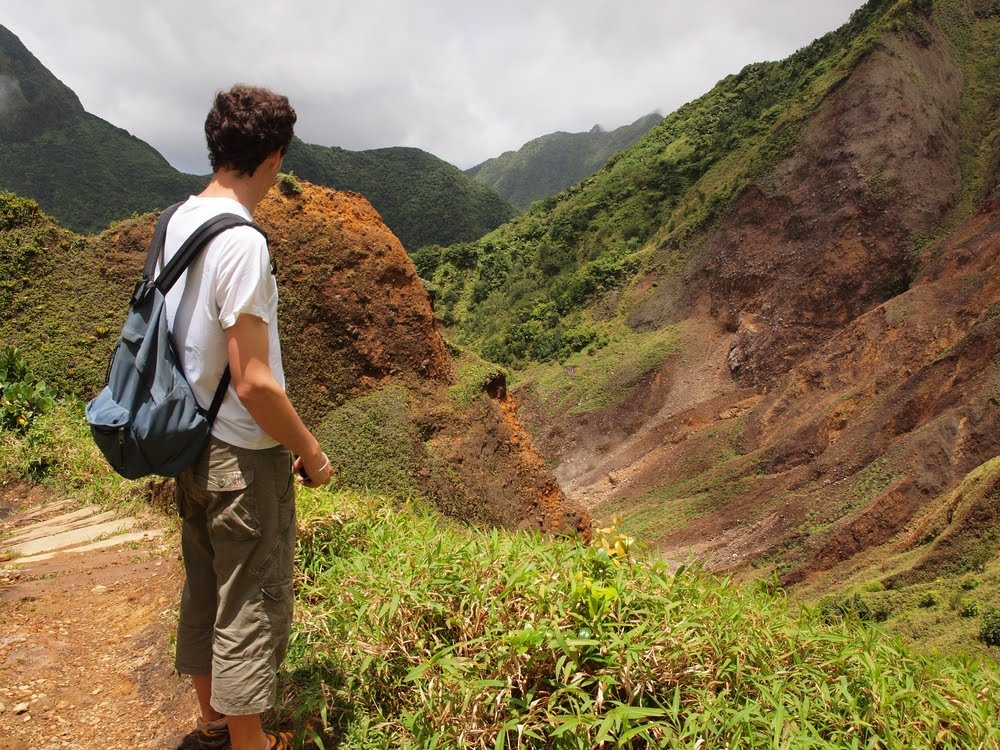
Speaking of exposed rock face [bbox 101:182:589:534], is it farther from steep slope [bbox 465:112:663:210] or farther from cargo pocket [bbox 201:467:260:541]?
steep slope [bbox 465:112:663:210]

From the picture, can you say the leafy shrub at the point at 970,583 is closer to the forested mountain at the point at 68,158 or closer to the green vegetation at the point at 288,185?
the green vegetation at the point at 288,185

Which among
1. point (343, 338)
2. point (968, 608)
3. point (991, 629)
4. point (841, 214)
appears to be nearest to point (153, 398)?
point (343, 338)

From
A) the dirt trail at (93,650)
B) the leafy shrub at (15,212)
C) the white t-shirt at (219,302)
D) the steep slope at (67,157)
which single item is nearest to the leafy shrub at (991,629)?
the dirt trail at (93,650)

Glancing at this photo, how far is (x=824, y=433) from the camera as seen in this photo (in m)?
18.1

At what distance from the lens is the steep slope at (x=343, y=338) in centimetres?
654

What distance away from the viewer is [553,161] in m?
132

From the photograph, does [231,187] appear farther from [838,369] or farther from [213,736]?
[838,369]

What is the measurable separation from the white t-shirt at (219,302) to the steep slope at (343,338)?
4.36 metres

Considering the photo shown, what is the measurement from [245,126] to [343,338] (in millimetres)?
5103

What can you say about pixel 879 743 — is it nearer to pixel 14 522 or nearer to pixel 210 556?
pixel 210 556

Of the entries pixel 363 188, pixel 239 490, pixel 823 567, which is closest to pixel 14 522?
pixel 239 490

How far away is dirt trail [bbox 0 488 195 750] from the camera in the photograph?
242 centimetres

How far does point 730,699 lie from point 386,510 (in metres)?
2.08

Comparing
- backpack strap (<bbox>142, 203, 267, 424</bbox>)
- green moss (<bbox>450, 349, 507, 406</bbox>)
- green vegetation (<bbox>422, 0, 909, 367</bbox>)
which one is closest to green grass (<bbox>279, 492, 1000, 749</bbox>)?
backpack strap (<bbox>142, 203, 267, 424</bbox>)
